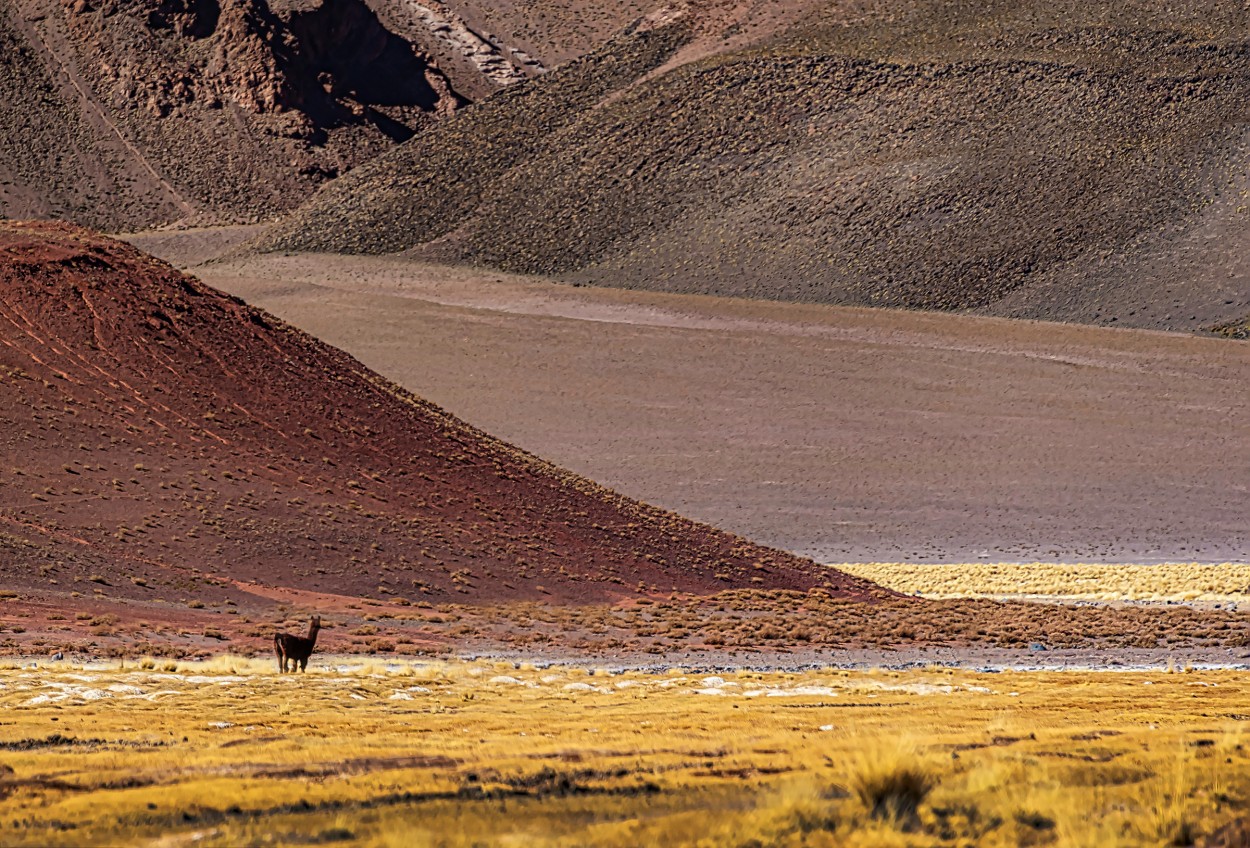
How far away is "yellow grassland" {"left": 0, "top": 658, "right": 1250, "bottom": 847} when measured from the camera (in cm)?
826

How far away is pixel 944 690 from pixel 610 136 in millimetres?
91530

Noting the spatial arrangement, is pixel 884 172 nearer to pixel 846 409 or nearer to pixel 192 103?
pixel 846 409

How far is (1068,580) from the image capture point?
144ft

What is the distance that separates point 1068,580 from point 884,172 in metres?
57.5

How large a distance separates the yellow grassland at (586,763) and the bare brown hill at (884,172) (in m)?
71.1

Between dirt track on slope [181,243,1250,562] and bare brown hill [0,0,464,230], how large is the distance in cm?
2982

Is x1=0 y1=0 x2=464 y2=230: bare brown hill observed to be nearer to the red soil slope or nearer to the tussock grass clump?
the red soil slope

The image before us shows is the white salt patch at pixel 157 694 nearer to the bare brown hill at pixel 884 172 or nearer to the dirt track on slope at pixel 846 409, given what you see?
the dirt track on slope at pixel 846 409

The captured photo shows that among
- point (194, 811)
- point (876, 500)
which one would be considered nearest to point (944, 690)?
point (194, 811)

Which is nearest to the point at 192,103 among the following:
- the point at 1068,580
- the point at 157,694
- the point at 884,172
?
the point at 884,172

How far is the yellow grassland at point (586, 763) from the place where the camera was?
27.1ft

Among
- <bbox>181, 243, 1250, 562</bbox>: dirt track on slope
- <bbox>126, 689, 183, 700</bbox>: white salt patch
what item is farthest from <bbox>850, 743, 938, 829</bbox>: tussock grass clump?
<bbox>181, 243, 1250, 562</bbox>: dirt track on slope

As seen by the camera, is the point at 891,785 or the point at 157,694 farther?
the point at 157,694

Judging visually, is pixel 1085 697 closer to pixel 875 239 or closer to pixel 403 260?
pixel 875 239
